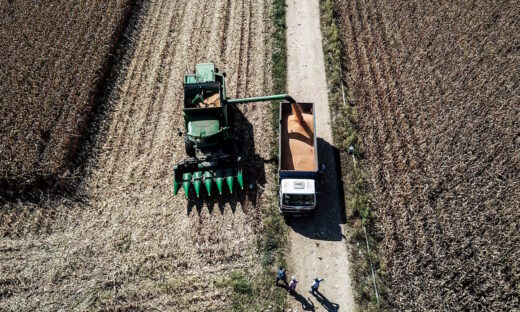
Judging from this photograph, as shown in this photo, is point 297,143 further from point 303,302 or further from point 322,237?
point 303,302

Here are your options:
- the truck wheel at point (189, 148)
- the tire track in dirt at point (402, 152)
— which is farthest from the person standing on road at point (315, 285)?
the truck wheel at point (189, 148)

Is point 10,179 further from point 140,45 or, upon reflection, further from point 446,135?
point 446,135

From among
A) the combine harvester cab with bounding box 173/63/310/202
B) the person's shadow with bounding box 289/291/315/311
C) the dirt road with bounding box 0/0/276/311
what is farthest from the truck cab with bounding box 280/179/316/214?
the person's shadow with bounding box 289/291/315/311

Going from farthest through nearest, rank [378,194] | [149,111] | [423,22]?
[423,22]
[149,111]
[378,194]

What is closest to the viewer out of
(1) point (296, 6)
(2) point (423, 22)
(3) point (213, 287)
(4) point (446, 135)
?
(3) point (213, 287)

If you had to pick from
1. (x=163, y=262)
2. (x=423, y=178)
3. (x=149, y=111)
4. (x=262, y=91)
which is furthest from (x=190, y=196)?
(x=423, y=178)

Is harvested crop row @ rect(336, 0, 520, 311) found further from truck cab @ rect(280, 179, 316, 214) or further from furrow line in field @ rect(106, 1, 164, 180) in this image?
furrow line in field @ rect(106, 1, 164, 180)
